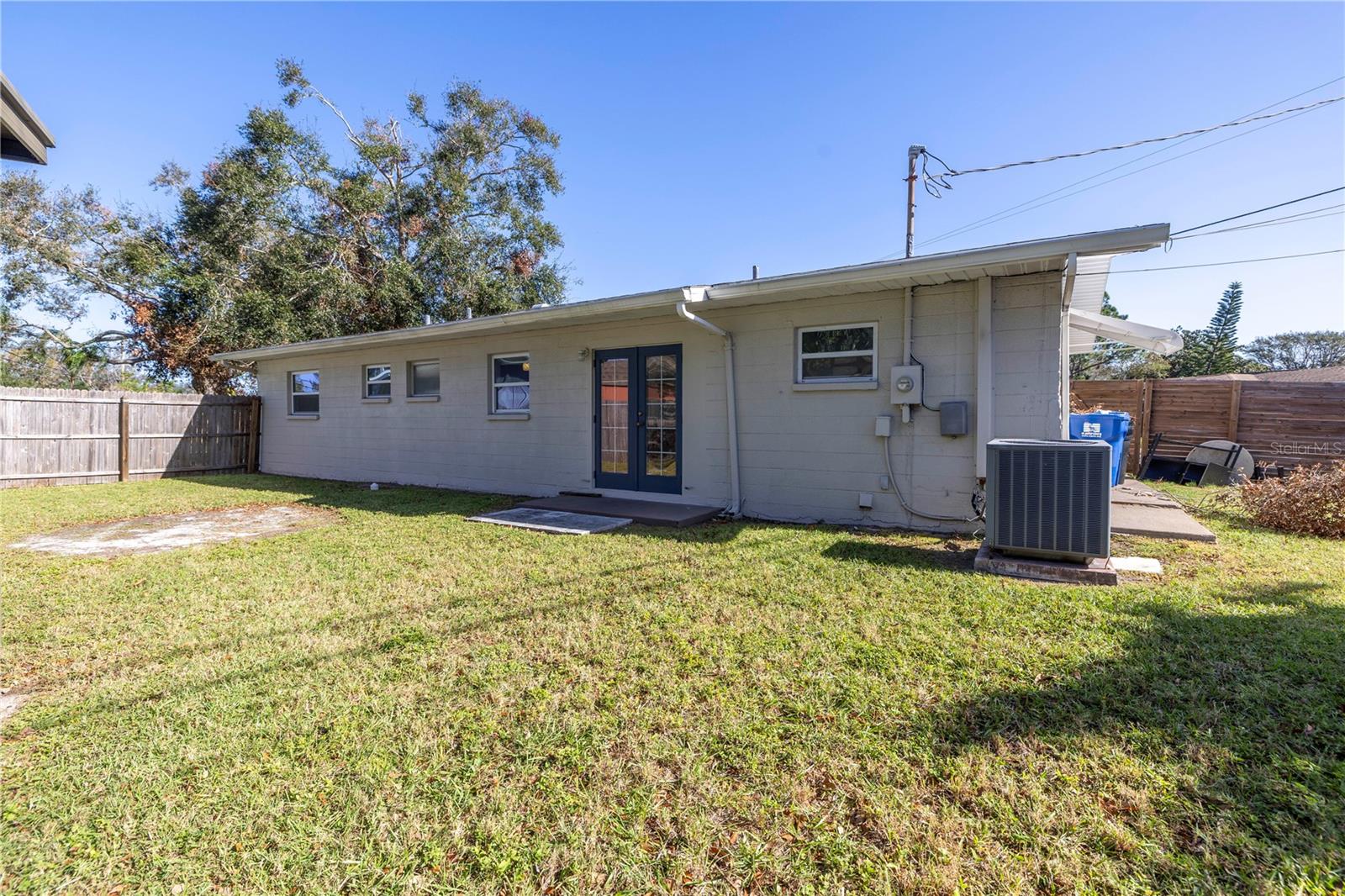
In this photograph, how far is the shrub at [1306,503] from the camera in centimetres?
541

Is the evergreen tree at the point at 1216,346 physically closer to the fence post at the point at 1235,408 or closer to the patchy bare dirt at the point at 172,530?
the fence post at the point at 1235,408

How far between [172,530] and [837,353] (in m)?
7.41

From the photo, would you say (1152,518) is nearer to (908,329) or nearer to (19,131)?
(908,329)

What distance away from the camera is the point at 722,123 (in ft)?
41.8

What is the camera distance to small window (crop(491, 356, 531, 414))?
8789 mm

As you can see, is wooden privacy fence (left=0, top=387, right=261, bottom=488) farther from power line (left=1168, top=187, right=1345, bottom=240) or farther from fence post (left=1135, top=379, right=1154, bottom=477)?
fence post (left=1135, top=379, right=1154, bottom=477)

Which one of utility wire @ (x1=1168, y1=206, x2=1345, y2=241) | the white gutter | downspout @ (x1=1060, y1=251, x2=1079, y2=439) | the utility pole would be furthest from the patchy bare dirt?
utility wire @ (x1=1168, y1=206, x2=1345, y2=241)

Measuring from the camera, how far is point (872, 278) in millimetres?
5348

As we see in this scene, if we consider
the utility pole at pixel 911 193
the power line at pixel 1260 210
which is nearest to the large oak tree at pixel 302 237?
the utility pole at pixel 911 193

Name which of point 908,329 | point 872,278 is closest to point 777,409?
point 908,329

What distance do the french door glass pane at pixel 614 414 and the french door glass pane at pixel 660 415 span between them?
0.30 meters

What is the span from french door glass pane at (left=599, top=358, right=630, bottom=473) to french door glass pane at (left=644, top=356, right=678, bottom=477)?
0.30 m

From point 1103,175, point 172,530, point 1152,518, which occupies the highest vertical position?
point 1103,175

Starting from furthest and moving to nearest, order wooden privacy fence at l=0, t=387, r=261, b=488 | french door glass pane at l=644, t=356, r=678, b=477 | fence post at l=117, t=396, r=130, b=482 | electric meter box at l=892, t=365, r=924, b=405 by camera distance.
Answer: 1. fence post at l=117, t=396, r=130, b=482
2. wooden privacy fence at l=0, t=387, r=261, b=488
3. french door glass pane at l=644, t=356, r=678, b=477
4. electric meter box at l=892, t=365, r=924, b=405
